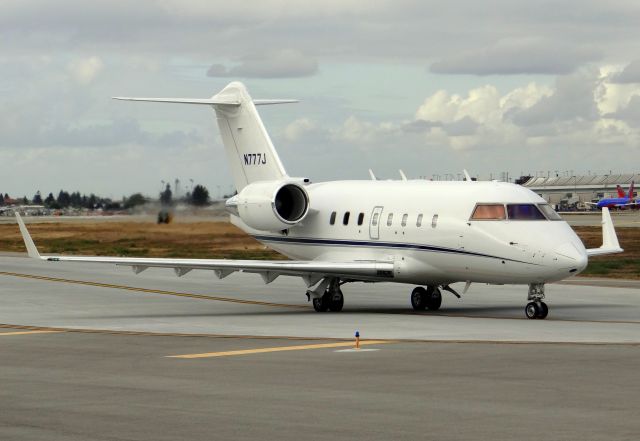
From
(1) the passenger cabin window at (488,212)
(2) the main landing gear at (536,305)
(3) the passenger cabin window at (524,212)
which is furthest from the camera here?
(1) the passenger cabin window at (488,212)

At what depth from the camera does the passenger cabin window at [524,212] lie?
3095 centimetres

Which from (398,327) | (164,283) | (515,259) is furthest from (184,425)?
(164,283)

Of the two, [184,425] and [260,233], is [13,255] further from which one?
[184,425]

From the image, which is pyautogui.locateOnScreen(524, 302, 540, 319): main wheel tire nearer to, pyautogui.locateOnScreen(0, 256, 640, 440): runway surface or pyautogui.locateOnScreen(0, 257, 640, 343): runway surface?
pyautogui.locateOnScreen(0, 257, 640, 343): runway surface

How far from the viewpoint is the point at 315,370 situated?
66.3 ft

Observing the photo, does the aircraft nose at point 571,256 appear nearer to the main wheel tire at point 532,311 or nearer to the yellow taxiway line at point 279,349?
the main wheel tire at point 532,311

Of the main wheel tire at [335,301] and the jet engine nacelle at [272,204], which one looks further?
the jet engine nacelle at [272,204]

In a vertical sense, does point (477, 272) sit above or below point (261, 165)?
below

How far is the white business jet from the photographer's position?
30.6 m

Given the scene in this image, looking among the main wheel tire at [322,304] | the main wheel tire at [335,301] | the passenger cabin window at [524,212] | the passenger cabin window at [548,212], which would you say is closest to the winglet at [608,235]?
the passenger cabin window at [548,212]

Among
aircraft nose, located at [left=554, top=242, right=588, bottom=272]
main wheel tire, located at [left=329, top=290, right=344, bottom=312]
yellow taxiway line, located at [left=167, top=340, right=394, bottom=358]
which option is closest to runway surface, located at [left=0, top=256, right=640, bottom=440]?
yellow taxiway line, located at [left=167, top=340, right=394, bottom=358]

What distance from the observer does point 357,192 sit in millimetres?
35688

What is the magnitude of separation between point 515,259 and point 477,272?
142 cm

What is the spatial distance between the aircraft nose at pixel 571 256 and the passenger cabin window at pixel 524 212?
4.52ft
